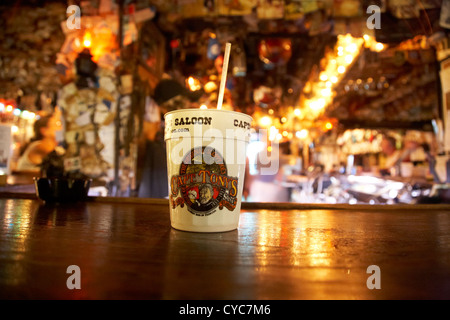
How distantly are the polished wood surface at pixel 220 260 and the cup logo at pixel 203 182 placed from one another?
0.07 metres

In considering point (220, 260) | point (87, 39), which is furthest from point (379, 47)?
point (220, 260)

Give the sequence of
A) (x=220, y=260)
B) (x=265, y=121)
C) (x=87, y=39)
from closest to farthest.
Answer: (x=220, y=260) → (x=87, y=39) → (x=265, y=121)

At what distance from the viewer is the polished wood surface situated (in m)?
0.27

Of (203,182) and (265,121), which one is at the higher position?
(265,121)

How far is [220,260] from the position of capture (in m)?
0.37

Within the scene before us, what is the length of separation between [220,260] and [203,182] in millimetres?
219

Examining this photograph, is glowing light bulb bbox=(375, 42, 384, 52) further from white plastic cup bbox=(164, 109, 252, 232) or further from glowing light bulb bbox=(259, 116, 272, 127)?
white plastic cup bbox=(164, 109, 252, 232)

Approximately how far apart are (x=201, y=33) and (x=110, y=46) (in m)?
1.33

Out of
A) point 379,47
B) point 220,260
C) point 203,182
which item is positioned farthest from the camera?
point 379,47

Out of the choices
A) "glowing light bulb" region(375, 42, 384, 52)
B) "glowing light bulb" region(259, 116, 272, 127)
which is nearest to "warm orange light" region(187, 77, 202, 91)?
"glowing light bulb" region(375, 42, 384, 52)

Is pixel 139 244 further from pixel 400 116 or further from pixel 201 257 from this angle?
pixel 400 116

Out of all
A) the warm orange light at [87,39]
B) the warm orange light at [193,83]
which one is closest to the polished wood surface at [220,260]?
the warm orange light at [87,39]

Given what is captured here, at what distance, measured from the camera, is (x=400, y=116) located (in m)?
7.66

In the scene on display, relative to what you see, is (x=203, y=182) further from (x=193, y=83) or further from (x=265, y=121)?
(x=265, y=121)
